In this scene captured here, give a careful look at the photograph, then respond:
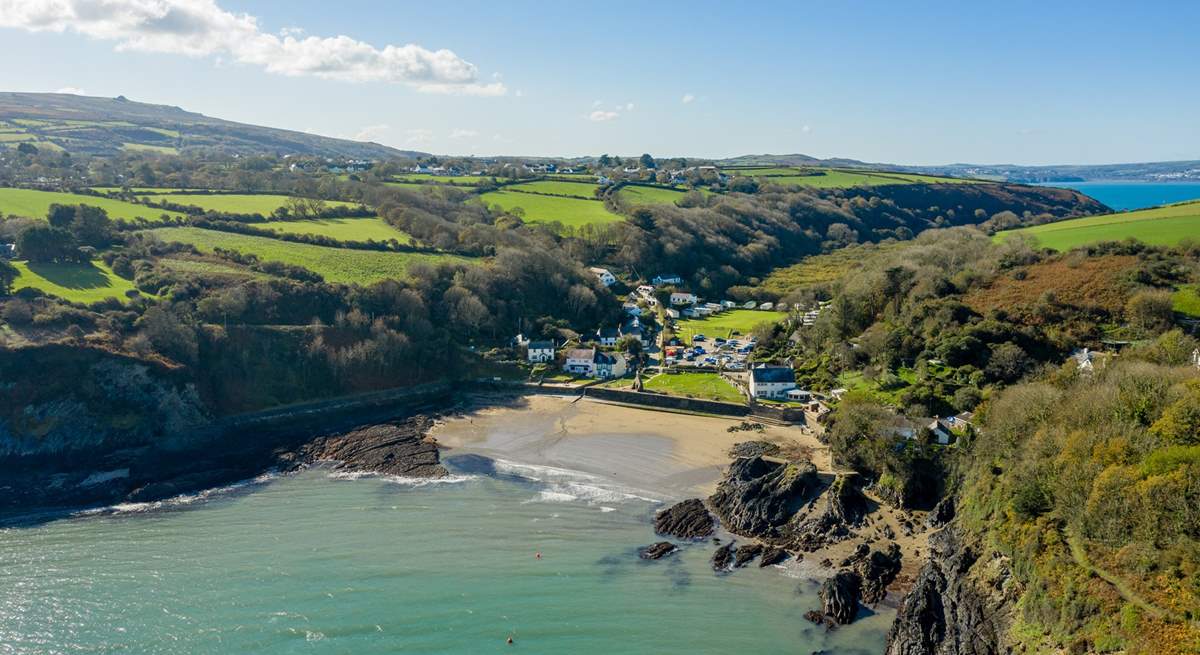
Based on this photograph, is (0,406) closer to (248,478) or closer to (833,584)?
(248,478)

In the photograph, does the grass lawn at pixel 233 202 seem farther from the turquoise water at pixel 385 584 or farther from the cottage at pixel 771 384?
the cottage at pixel 771 384

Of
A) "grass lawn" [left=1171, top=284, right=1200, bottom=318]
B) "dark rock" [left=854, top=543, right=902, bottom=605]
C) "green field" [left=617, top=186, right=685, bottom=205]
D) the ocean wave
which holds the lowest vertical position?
the ocean wave

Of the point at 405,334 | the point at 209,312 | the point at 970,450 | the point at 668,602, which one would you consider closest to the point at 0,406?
the point at 209,312

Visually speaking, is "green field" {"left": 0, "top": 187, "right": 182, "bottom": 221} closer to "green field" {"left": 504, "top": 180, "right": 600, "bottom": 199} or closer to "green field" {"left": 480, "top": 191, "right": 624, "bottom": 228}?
"green field" {"left": 480, "top": 191, "right": 624, "bottom": 228}

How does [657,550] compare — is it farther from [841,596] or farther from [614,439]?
[614,439]

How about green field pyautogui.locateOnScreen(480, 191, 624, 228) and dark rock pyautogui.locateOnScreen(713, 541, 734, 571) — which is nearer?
dark rock pyautogui.locateOnScreen(713, 541, 734, 571)

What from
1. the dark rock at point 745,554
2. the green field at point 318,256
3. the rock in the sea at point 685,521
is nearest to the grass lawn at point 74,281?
the green field at point 318,256

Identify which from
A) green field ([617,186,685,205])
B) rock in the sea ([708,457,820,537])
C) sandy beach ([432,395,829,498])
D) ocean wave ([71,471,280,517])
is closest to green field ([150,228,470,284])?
sandy beach ([432,395,829,498])

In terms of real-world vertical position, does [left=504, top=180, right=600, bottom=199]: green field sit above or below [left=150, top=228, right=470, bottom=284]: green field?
above
